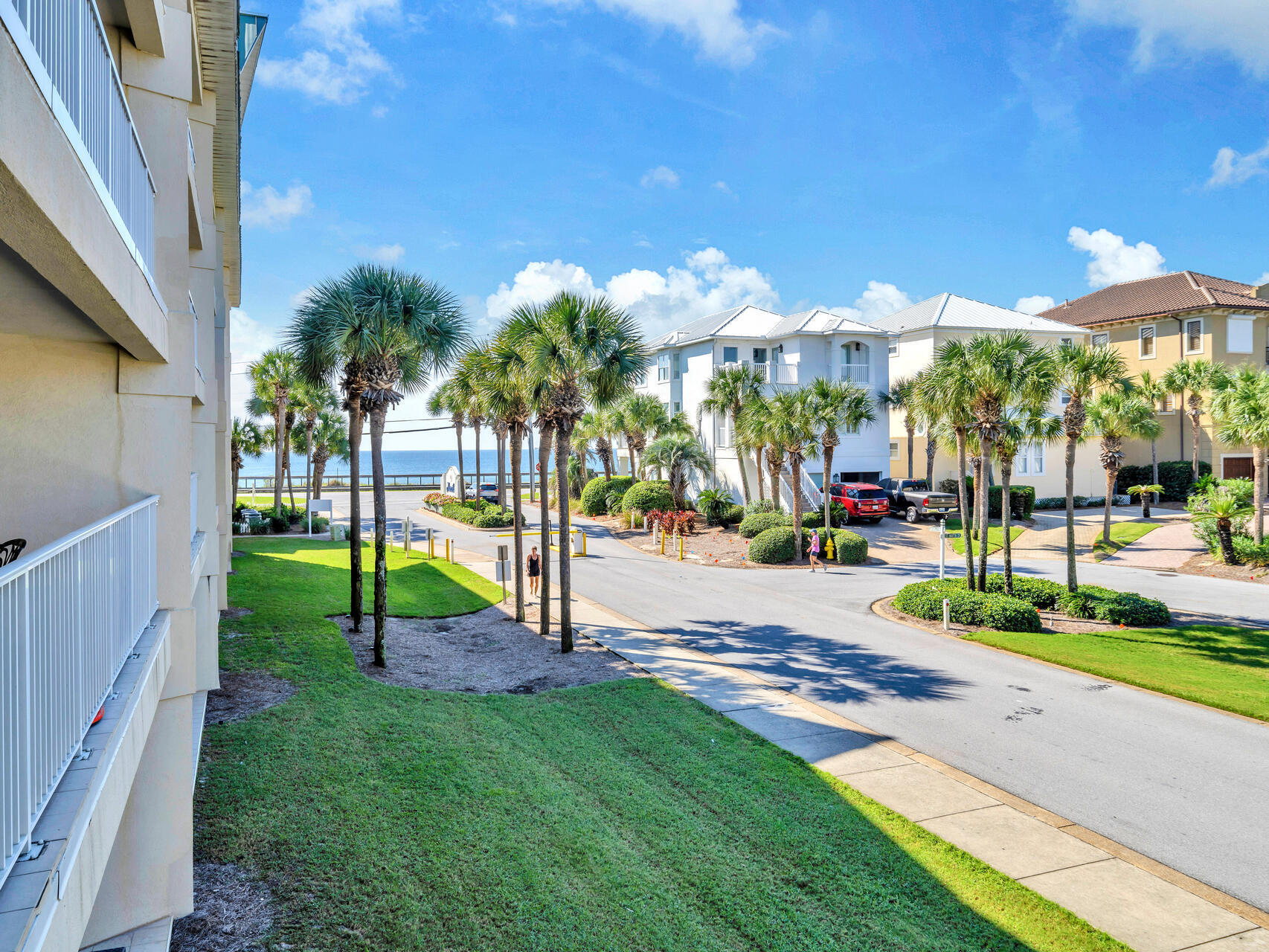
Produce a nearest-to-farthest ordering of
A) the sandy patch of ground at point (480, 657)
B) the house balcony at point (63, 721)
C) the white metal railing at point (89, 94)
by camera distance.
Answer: the house balcony at point (63, 721) < the white metal railing at point (89, 94) < the sandy patch of ground at point (480, 657)

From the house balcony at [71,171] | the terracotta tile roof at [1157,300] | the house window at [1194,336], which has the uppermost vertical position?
the terracotta tile roof at [1157,300]

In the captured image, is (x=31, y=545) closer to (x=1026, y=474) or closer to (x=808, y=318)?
(x=808, y=318)

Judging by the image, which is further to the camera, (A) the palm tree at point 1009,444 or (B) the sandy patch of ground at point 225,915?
(A) the palm tree at point 1009,444

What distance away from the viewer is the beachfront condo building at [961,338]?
44969 millimetres

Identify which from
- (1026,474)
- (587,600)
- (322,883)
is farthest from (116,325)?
(1026,474)

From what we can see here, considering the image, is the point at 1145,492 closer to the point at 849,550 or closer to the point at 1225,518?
the point at 1225,518

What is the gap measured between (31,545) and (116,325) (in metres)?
2.05

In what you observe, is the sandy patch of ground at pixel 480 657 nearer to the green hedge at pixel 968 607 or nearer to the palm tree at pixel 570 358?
the palm tree at pixel 570 358

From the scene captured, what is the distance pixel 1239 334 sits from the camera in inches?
1801

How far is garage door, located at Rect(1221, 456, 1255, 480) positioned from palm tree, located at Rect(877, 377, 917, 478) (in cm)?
1867

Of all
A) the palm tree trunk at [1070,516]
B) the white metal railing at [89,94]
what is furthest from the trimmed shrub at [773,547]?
the white metal railing at [89,94]

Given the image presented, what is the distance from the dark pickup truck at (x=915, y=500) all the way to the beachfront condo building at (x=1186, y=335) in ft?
60.6

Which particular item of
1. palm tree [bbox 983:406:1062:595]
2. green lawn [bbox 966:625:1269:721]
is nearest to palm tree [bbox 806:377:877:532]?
palm tree [bbox 983:406:1062:595]

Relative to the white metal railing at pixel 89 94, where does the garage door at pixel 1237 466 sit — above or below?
below
